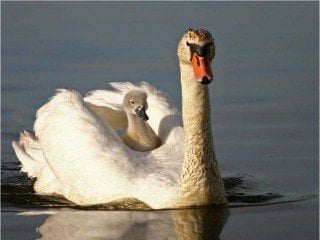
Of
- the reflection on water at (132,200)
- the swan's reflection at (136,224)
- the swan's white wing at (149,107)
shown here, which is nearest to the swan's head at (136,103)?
the swan's white wing at (149,107)

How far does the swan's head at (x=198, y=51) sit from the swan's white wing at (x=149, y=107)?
5.74ft

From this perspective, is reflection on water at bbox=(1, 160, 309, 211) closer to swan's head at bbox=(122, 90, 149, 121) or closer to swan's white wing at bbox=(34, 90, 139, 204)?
swan's white wing at bbox=(34, 90, 139, 204)

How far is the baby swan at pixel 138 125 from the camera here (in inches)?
476

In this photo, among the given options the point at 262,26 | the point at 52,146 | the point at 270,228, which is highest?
the point at 262,26

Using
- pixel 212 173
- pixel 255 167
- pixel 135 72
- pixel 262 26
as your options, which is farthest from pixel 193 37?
pixel 262 26

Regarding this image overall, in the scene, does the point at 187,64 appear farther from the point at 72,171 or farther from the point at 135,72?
the point at 135,72

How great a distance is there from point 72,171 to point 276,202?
6.77 ft

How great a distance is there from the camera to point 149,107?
41.4ft

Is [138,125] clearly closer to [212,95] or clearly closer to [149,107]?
[149,107]

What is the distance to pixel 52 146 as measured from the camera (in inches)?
469

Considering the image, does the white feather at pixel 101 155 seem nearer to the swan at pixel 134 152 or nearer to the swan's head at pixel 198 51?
the swan at pixel 134 152

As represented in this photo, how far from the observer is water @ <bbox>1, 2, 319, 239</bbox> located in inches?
412

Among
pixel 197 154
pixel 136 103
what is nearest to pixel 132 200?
pixel 197 154

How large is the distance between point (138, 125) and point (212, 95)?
3.47 meters
